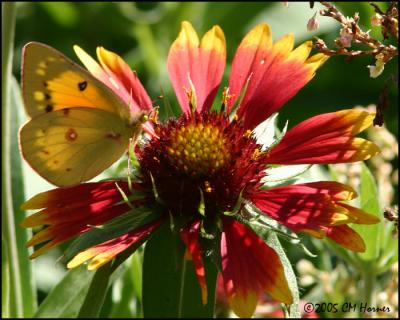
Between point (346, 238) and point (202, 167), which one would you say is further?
point (202, 167)

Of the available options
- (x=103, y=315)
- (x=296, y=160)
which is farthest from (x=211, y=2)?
(x=296, y=160)

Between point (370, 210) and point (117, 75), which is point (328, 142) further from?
point (117, 75)

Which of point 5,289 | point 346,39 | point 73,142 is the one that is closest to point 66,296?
point 5,289

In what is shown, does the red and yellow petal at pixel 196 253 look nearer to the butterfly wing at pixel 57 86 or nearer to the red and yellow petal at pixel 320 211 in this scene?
the red and yellow petal at pixel 320 211

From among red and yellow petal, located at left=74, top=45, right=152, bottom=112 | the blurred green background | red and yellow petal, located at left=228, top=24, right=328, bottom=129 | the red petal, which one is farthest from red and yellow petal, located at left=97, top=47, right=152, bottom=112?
the blurred green background

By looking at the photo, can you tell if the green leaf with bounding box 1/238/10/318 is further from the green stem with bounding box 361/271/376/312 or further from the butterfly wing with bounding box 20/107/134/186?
the green stem with bounding box 361/271/376/312
